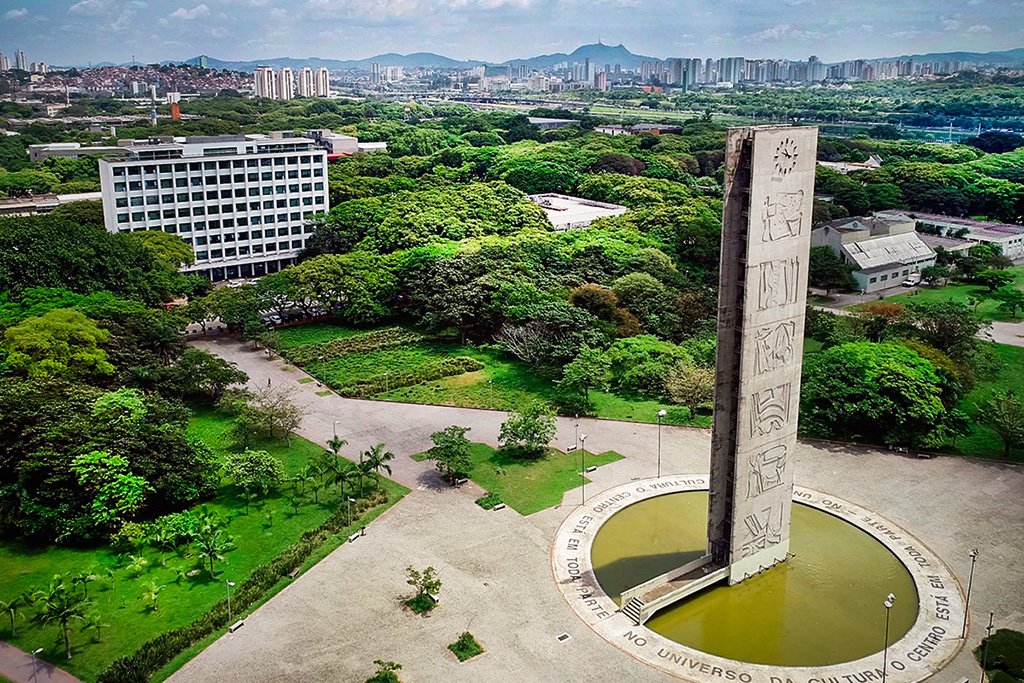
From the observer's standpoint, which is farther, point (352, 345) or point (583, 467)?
point (352, 345)

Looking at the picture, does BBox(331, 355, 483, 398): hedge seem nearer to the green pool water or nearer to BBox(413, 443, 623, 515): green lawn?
BBox(413, 443, 623, 515): green lawn

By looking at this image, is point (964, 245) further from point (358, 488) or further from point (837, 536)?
point (358, 488)

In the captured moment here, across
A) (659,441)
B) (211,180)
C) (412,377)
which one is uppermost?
(211,180)

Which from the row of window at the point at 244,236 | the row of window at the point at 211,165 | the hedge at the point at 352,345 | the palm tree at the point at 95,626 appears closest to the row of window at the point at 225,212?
the row of window at the point at 244,236

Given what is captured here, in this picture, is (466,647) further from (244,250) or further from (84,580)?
(244,250)

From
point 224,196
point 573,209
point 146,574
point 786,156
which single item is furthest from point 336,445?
point 573,209

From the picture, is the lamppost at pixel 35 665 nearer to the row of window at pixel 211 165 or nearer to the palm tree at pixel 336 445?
the palm tree at pixel 336 445
